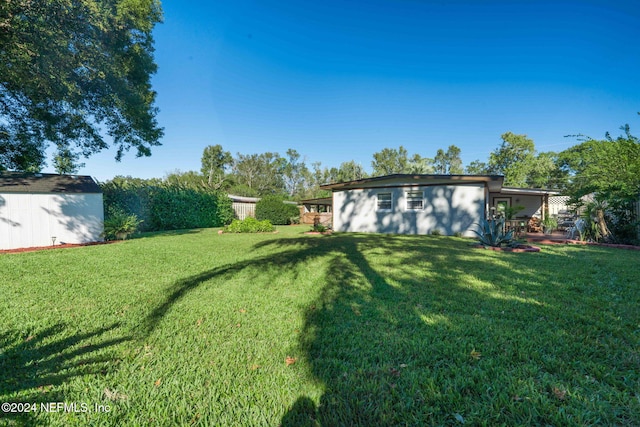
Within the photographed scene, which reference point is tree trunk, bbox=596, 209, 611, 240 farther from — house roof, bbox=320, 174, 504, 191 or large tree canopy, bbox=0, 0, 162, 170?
large tree canopy, bbox=0, 0, 162, 170

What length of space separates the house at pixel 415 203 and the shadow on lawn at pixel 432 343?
838 cm

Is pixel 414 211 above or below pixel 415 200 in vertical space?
below

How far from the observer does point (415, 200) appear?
46.4ft

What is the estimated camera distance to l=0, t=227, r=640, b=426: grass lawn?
1.72 meters

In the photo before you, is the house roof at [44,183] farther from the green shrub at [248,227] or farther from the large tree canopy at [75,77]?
the green shrub at [248,227]

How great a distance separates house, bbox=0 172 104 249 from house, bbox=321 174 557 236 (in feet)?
37.6

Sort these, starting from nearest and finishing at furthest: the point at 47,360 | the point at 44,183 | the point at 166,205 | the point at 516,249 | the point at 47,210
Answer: the point at 47,360 → the point at 516,249 → the point at 47,210 → the point at 44,183 → the point at 166,205

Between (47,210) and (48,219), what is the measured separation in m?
0.34

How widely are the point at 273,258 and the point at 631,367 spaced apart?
6117 millimetres

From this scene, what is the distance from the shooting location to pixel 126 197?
13984 millimetres

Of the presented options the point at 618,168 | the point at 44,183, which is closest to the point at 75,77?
the point at 44,183

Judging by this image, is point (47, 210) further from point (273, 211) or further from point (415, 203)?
point (415, 203)

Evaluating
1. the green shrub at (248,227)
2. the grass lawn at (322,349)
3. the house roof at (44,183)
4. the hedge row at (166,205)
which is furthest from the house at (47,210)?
the grass lawn at (322,349)

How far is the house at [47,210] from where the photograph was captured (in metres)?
9.03
